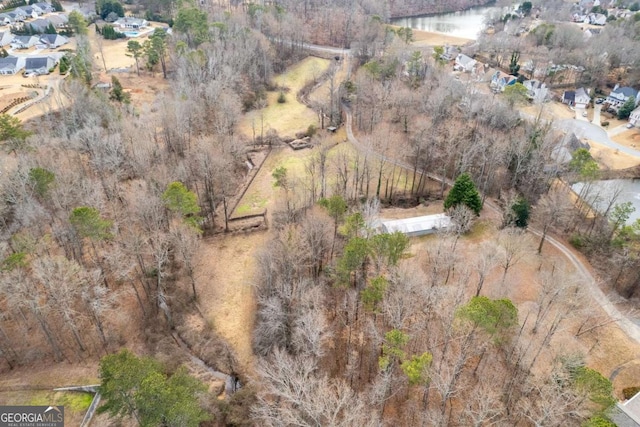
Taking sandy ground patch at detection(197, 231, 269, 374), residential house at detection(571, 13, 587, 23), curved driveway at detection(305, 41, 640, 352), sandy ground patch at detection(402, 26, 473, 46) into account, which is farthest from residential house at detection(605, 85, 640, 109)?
sandy ground patch at detection(197, 231, 269, 374)

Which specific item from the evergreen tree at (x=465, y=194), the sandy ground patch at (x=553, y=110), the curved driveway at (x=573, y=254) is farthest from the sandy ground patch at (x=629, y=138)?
the evergreen tree at (x=465, y=194)

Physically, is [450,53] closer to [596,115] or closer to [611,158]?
[596,115]

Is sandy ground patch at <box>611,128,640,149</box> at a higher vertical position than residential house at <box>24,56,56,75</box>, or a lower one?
lower

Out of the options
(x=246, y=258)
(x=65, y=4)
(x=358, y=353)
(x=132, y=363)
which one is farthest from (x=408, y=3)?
(x=132, y=363)

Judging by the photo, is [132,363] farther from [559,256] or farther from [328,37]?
[328,37]

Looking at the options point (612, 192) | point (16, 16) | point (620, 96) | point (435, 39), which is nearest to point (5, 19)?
point (16, 16)

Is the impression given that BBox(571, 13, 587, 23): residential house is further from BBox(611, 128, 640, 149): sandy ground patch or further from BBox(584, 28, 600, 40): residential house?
BBox(611, 128, 640, 149): sandy ground patch
